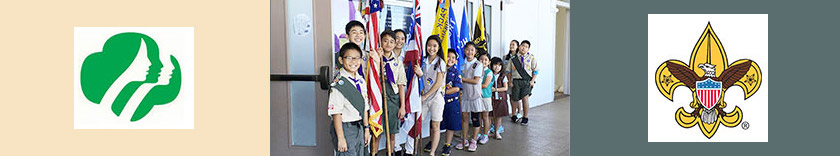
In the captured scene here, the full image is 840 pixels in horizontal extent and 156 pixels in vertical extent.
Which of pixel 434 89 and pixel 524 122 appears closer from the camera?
pixel 434 89

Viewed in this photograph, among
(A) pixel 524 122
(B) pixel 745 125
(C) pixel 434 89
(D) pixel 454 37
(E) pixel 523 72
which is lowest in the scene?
(A) pixel 524 122

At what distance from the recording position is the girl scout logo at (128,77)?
71.2 inches

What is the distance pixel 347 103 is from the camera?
2.19m

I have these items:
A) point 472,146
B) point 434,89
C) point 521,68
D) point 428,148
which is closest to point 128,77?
point 434,89

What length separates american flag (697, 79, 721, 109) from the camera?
6.97ft

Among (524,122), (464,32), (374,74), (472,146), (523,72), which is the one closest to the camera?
(374,74)

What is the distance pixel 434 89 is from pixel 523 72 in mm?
995

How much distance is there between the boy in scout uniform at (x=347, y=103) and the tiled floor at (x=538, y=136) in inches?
48.9

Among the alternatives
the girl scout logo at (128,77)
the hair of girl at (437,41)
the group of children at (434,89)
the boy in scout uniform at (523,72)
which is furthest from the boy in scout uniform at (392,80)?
the boy in scout uniform at (523,72)

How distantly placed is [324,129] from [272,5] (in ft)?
2.13

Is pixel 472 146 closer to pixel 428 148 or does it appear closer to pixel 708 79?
pixel 428 148

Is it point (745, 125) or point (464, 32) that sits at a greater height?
point (464, 32)

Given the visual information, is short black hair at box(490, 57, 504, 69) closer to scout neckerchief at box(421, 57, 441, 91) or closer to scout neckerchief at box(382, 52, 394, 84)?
scout neckerchief at box(421, 57, 441, 91)

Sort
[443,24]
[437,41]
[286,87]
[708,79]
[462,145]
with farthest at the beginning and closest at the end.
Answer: [462,145]
[443,24]
[437,41]
[286,87]
[708,79]
